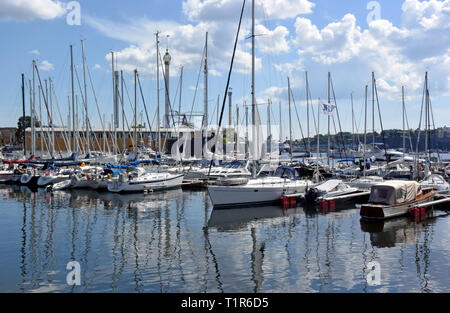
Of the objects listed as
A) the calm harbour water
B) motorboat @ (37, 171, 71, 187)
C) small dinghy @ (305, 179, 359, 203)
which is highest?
motorboat @ (37, 171, 71, 187)

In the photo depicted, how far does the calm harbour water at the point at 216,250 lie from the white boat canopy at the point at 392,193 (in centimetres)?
160

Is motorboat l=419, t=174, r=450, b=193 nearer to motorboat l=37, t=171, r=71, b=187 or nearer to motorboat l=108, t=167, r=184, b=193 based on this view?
motorboat l=108, t=167, r=184, b=193

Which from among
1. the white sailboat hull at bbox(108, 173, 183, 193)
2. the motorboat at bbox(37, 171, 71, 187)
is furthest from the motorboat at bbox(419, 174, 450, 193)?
the motorboat at bbox(37, 171, 71, 187)

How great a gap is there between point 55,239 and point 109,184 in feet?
67.5

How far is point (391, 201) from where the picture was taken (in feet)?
89.2

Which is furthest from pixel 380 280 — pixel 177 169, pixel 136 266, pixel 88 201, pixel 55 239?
pixel 177 169

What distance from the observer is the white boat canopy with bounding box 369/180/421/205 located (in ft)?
89.8

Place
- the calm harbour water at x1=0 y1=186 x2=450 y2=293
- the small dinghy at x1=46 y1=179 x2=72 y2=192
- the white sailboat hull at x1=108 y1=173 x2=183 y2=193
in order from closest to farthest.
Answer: the calm harbour water at x1=0 y1=186 x2=450 y2=293 → the white sailboat hull at x1=108 y1=173 x2=183 y2=193 → the small dinghy at x1=46 y1=179 x2=72 y2=192

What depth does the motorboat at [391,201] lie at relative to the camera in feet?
86.5

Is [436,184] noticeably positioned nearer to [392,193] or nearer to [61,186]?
[392,193]

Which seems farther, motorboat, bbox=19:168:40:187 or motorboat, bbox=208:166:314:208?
motorboat, bbox=19:168:40:187

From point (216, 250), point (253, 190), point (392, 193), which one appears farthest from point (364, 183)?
point (216, 250)

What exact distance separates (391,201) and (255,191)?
992 centimetres
